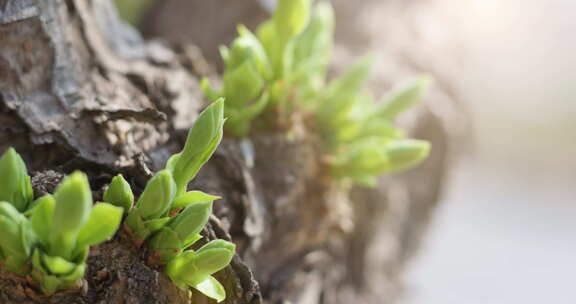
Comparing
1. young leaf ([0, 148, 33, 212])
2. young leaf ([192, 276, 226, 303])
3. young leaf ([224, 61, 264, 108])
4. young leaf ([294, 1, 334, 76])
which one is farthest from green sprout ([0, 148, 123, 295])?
young leaf ([294, 1, 334, 76])

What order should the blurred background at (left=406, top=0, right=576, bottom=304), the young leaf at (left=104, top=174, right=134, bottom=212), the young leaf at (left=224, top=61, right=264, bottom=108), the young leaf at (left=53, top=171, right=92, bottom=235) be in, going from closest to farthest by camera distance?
1. the young leaf at (left=53, top=171, right=92, bottom=235)
2. the young leaf at (left=104, top=174, right=134, bottom=212)
3. the young leaf at (left=224, top=61, right=264, bottom=108)
4. the blurred background at (left=406, top=0, right=576, bottom=304)

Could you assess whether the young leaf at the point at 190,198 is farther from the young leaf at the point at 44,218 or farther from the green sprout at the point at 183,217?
the young leaf at the point at 44,218

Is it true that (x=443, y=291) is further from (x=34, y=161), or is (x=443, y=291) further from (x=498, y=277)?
(x=34, y=161)

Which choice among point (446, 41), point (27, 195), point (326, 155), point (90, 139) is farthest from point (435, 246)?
point (27, 195)

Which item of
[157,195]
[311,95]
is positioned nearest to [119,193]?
[157,195]

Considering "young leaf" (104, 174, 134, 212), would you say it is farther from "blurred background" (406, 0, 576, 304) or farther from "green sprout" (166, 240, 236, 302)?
"blurred background" (406, 0, 576, 304)
